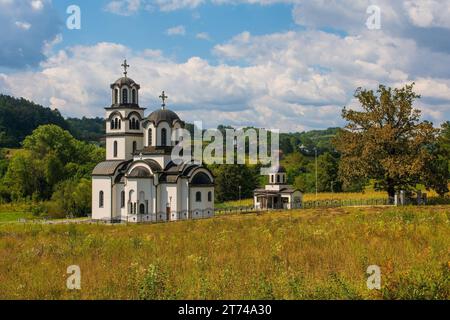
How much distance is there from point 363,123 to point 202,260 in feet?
125

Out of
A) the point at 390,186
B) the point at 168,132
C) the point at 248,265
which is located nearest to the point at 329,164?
the point at 390,186

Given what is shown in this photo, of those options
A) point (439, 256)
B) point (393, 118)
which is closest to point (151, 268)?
point (439, 256)

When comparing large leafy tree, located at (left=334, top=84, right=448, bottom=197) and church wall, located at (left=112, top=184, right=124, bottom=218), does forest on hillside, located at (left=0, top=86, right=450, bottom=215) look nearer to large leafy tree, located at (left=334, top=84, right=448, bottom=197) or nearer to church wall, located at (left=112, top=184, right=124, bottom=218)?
large leafy tree, located at (left=334, top=84, right=448, bottom=197)

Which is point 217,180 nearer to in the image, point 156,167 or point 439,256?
point 156,167

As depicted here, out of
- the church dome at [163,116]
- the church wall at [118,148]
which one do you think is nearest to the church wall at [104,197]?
the church wall at [118,148]

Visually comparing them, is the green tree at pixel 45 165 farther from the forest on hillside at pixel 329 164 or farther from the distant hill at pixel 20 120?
the distant hill at pixel 20 120

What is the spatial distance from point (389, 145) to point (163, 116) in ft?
68.0

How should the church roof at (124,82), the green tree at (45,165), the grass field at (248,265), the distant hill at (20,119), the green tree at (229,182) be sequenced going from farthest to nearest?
the distant hill at (20,119), the green tree at (229,182), the green tree at (45,165), the church roof at (124,82), the grass field at (248,265)

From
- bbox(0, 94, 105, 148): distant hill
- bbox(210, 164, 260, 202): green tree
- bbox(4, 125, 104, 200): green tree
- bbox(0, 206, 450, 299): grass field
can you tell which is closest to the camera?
bbox(0, 206, 450, 299): grass field

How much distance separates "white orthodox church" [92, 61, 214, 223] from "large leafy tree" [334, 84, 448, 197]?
42.6ft

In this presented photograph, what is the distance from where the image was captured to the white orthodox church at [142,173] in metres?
47.6

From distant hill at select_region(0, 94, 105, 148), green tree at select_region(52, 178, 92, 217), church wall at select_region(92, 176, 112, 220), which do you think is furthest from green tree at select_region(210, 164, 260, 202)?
distant hill at select_region(0, 94, 105, 148)

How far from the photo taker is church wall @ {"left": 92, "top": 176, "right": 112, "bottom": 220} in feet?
167

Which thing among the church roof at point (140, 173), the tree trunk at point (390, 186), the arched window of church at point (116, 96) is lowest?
the tree trunk at point (390, 186)
